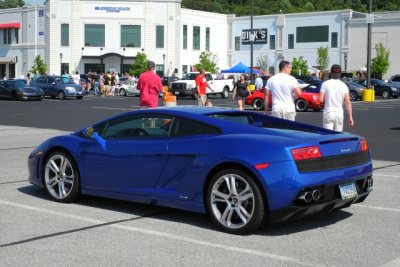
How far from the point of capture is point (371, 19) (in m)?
35.1

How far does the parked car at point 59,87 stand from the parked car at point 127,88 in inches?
294

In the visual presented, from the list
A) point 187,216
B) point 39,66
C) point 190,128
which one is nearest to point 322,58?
point 39,66

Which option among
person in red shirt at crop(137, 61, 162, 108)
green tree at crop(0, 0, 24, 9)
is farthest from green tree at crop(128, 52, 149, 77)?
green tree at crop(0, 0, 24, 9)

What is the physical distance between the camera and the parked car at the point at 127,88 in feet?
166

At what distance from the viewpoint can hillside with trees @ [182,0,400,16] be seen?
386 feet

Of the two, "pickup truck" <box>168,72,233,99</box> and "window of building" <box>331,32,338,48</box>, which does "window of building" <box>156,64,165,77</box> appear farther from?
"pickup truck" <box>168,72,233,99</box>

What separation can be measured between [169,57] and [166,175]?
3038 inches

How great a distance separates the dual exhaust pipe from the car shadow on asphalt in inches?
18.9

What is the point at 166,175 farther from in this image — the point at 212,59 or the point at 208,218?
the point at 212,59

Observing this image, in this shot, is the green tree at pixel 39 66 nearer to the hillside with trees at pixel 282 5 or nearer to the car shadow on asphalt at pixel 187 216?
the hillside with trees at pixel 282 5

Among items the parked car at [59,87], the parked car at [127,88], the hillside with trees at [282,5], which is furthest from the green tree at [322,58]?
the parked car at [59,87]

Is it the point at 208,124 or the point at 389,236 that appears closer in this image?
the point at 389,236

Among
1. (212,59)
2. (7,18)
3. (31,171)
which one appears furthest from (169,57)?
(31,171)

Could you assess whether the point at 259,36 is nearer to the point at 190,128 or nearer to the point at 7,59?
the point at 7,59
